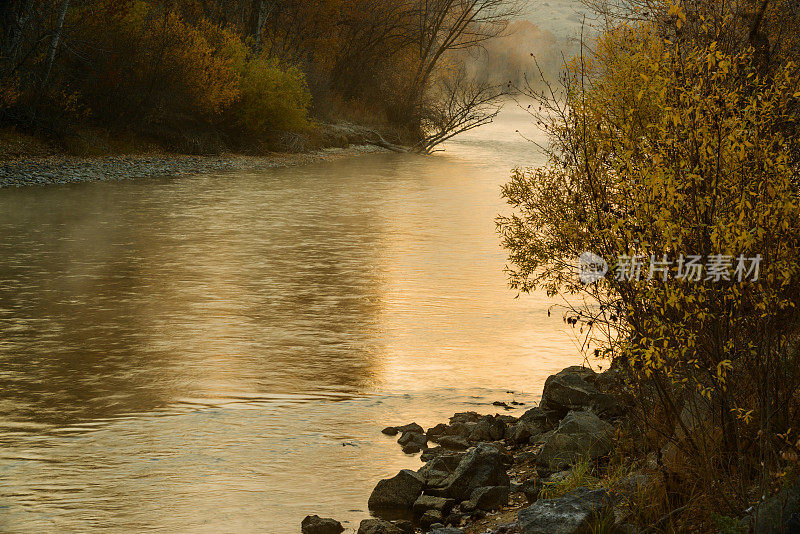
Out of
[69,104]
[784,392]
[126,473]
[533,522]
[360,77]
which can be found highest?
[360,77]

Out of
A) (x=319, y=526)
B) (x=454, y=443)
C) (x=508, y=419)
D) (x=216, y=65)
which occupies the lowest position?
(x=319, y=526)

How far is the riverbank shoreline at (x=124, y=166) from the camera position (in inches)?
1087

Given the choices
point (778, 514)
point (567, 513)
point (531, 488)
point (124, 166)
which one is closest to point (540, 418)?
point (531, 488)

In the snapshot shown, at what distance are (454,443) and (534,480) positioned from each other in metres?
1.33

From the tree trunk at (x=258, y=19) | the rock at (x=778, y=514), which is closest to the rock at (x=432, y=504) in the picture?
the rock at (x=778, y=514)

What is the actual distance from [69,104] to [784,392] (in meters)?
29.5

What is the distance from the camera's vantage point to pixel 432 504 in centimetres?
716

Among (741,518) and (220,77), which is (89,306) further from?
(220,77)

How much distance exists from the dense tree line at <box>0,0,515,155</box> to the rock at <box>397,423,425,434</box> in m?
23.1

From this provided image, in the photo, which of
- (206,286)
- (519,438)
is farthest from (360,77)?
(519,438)

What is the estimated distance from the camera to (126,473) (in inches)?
316

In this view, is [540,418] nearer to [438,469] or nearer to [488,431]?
[488,431]

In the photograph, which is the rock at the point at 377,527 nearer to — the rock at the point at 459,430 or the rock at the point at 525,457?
the rock at the point at 525,457

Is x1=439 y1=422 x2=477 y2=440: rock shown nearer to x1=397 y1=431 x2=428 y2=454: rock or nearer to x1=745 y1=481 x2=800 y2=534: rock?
x1=397 y1=431 x2=428 y2=454: rock
